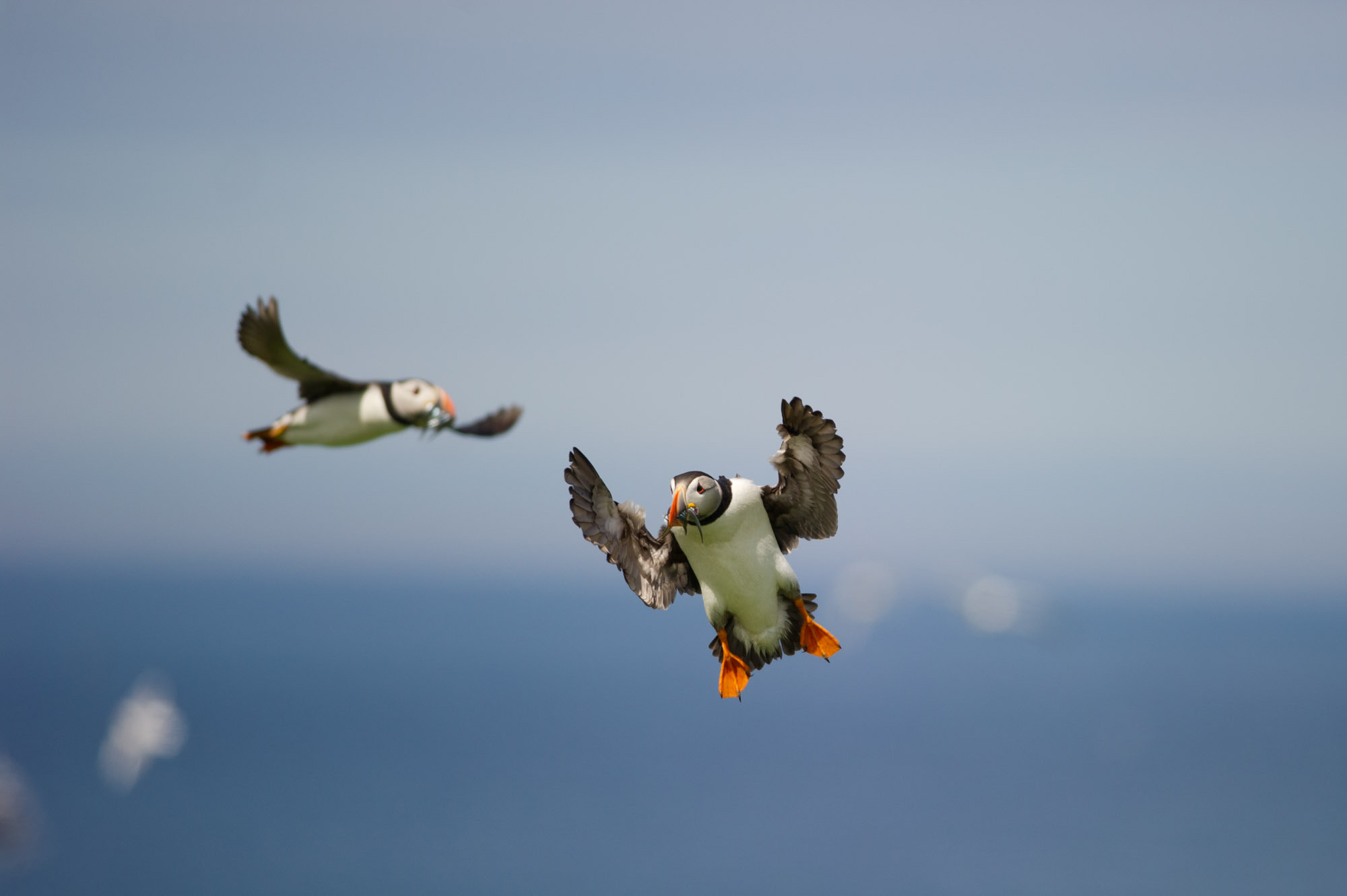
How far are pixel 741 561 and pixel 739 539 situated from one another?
0.22 metres

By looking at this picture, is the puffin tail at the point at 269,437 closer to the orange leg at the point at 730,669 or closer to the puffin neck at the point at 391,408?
the puffin neck at the point at 391,408

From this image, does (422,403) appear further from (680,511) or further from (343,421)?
(680,511)

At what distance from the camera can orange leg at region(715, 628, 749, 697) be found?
37.7 feet

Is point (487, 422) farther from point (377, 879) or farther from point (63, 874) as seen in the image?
point (63, 874)

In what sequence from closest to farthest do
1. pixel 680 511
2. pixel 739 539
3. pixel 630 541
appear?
pixel 680 511, pixel 739 539, pixel 630 541

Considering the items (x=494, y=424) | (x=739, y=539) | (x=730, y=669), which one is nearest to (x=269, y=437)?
(x=494, y=424)

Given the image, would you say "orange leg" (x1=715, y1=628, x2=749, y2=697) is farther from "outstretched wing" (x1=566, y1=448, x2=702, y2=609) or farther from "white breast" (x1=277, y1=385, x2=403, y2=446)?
"white breast" (x1=277, y1=385, x2=403, y2=446)

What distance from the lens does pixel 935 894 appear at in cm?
19612

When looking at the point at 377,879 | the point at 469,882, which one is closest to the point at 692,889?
the point at 469,882

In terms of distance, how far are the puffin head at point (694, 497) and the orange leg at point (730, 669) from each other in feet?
5.94

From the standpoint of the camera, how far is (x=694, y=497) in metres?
10.2

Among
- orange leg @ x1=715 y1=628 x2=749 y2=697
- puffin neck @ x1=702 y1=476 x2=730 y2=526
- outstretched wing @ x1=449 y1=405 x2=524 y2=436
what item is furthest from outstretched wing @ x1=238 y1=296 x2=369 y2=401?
orange leg @ x1=715 y1=628 x2=749 y2=697

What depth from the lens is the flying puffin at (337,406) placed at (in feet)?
21.6

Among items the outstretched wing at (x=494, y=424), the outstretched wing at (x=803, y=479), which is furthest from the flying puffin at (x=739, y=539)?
the outstretched wing at (x=494, y=424)
